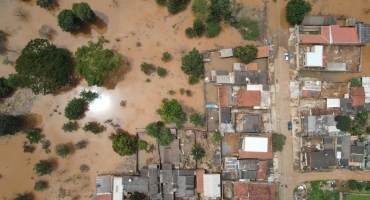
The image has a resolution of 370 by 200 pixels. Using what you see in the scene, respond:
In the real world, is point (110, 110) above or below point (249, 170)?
above

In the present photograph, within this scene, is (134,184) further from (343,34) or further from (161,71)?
(343,34)

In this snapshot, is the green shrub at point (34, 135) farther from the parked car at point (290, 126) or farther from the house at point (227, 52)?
the parked car at point (290, 126)

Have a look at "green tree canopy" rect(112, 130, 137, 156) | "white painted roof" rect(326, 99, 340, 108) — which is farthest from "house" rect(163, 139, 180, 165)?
"white painted roof" rect(326, 99, 340, 108)

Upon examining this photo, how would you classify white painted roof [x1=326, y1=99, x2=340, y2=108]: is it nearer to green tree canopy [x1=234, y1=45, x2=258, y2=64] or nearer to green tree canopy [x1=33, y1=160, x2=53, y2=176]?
green tree canopy [x1=234, y1=45, x2=258, y2=64]

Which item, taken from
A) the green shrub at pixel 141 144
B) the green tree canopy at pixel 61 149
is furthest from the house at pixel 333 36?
the green tree canopy at pixel 61 149

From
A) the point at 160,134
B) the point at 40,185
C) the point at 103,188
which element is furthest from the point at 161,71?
the point at 40,185

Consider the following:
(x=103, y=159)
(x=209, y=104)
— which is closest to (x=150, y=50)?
(x=209, y=104)

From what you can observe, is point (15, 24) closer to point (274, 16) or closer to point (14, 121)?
point (14, 121)
